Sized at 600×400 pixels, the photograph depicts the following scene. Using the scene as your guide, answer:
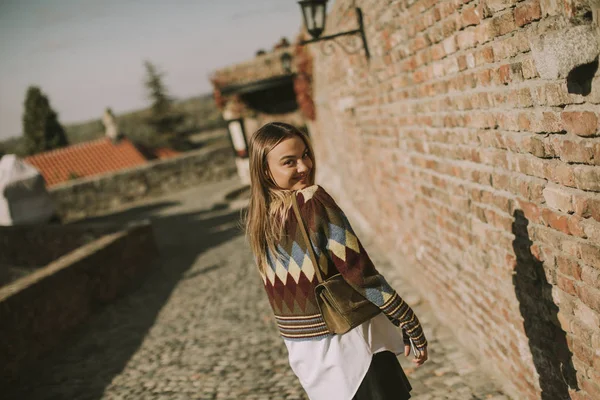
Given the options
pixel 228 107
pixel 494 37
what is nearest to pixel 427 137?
pixel 494 37

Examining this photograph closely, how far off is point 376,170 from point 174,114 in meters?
41.9

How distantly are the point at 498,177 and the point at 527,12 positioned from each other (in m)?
0.85

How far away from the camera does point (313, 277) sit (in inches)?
70.6

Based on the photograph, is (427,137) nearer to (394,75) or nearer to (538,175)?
(394,75)

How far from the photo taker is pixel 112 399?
153 inches

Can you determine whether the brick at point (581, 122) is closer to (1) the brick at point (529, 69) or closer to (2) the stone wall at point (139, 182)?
(1) the brick at point (529, 69)

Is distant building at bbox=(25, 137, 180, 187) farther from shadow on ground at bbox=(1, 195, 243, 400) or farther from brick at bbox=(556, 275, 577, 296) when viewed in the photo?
brick at bbox=(556, 275, 577, 296)

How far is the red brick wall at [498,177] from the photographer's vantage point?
174 centimetres

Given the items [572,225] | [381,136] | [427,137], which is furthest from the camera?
[381,136]

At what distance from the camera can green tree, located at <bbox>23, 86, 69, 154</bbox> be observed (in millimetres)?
37094

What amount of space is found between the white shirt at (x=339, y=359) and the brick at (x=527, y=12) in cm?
129

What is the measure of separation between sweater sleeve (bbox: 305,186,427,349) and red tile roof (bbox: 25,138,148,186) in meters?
22.4

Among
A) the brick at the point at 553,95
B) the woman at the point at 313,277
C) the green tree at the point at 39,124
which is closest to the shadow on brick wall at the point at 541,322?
the brick at the point at 553,95

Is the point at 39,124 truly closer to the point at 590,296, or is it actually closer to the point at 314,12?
the point at 314,12
